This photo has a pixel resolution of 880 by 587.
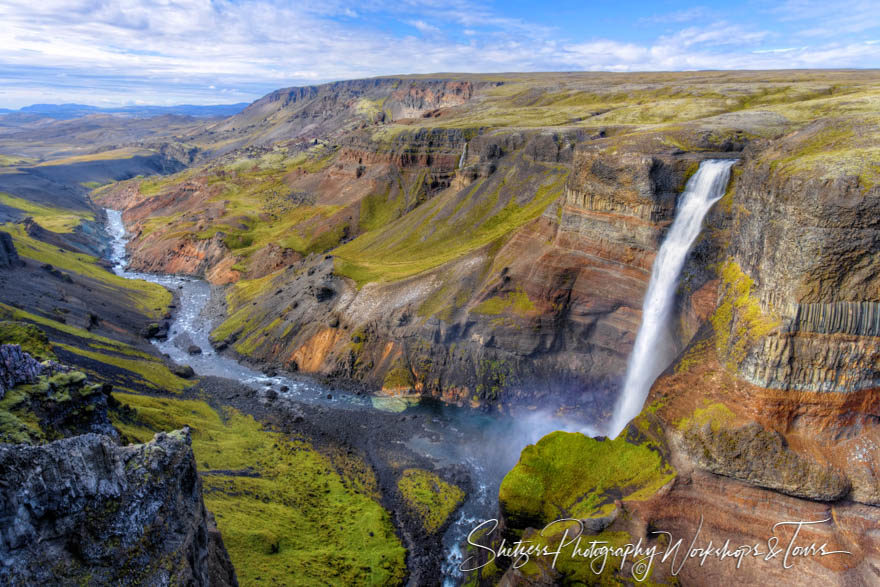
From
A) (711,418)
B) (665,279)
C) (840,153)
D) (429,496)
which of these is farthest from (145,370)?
(840,153)

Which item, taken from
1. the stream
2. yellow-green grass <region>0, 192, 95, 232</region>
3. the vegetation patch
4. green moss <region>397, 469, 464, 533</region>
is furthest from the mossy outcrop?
yellow-green grass <region>0, 192, 95, 232</region>

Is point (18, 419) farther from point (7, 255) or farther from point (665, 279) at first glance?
point (7, 255)

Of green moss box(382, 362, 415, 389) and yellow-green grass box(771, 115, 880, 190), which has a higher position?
yellow-green grass box(771, 115, 880, 190)

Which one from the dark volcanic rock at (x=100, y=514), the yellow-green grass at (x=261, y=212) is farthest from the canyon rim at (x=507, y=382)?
the yellow-green grass at (x=261, y=212)

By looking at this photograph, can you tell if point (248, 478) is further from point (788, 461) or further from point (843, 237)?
point (843, 237)

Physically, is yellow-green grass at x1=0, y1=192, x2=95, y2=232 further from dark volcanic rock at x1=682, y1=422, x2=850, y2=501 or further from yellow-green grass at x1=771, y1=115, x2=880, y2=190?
yellow-green grass at x1=771, y1=115, x2=880, y2=190

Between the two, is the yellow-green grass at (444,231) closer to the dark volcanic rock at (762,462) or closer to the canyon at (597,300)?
the canyon at (597,300)

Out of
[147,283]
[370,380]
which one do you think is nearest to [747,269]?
[370,380]
